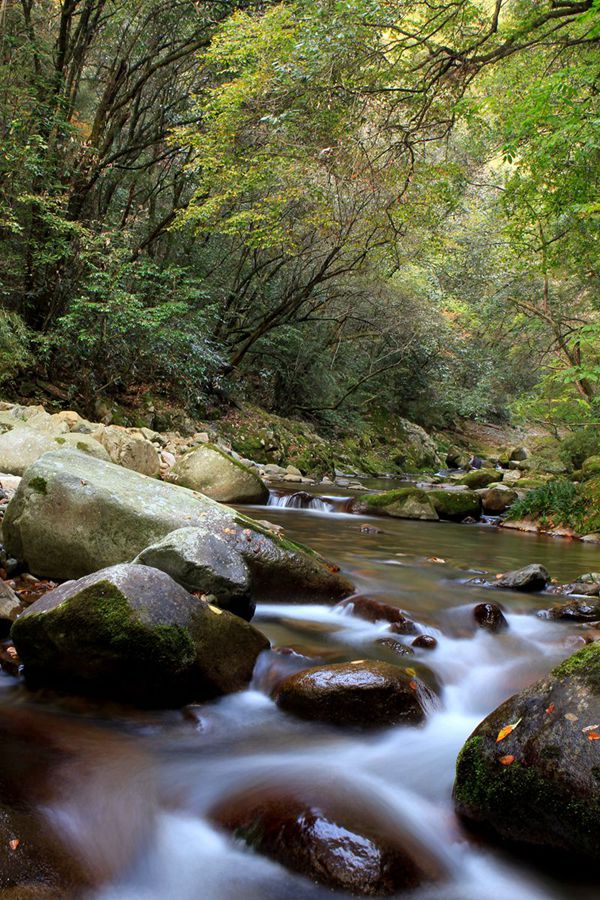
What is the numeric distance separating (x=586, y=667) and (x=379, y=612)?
2.59m

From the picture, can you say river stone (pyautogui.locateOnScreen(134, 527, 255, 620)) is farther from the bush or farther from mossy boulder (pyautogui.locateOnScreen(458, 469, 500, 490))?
mossy boulder (pyautogui.locateOnScreen(458, 469, 500, 490))

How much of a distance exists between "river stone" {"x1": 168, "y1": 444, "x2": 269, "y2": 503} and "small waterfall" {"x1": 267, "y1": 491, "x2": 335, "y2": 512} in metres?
1.10

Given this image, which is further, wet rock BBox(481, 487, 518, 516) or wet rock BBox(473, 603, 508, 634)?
wet rock BBox(481, 487, 518, 516)

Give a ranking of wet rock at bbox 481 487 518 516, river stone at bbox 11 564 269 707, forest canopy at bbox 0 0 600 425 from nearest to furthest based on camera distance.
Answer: river stone at bbox 11 564 269 707
forest canopy at bbox 0 0 600 425
wet rock at bbox 481 487 518 516

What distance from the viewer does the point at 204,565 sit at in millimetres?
4246

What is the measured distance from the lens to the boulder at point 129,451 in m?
9.99

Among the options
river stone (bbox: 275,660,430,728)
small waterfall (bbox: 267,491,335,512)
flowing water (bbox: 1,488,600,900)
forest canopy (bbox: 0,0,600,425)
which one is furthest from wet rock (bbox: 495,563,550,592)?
small waterfall (bbox: 267,491,335,512)

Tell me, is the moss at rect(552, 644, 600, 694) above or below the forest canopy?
below

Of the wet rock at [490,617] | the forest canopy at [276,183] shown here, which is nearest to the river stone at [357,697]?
the wet rock at [490,617]

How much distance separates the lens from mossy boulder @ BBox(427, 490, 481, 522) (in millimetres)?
12719

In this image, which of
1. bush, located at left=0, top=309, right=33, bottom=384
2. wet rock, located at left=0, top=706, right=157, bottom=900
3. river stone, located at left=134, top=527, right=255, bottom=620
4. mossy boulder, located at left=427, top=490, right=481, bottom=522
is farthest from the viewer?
mossy boulder, located at left=427, top=490, right=481, bottom=522

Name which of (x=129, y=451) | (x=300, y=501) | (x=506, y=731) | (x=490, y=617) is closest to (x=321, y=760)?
(x=506, y=731)

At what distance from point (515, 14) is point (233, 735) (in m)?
12.4

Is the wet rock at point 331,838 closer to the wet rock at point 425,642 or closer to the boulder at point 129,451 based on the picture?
the wet rock at point 425,642
